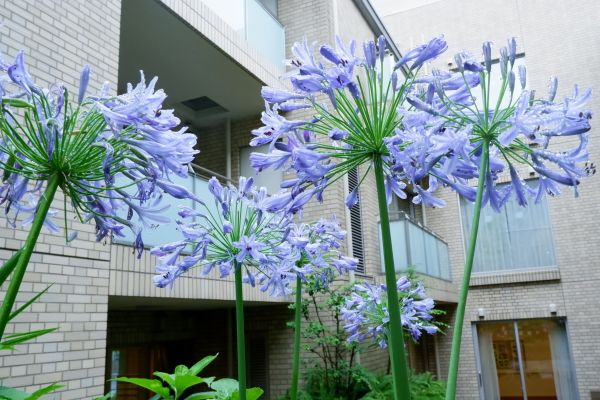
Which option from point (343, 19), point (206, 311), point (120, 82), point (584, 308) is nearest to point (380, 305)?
point (120, 82)

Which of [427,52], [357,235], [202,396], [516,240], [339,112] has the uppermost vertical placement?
[516,240]

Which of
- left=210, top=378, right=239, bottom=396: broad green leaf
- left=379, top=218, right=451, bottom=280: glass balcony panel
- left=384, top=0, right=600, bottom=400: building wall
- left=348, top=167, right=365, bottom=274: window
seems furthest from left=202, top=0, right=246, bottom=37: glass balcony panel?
left=210, top=378, right=239, bottom=396: broad green leaf

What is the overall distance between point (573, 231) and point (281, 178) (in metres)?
8.93

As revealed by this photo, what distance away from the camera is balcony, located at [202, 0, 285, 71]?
31.2 feet

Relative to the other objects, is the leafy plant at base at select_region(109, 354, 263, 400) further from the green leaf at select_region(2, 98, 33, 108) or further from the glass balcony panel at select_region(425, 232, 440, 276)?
the glass balcony panel at select_region(425, 232, 440, 276)

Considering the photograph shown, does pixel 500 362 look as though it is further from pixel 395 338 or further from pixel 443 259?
pixel 395 338

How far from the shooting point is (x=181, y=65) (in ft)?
31.1

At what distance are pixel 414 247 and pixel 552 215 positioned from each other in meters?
5.73

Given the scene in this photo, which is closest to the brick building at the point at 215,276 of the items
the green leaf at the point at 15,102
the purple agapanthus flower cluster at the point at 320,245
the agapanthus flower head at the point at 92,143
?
the purple agapanthus flower cluster at the point at 320,245

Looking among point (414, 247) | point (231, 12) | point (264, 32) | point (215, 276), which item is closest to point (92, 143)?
point (215, 276)

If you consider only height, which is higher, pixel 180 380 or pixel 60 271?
pixel 60 271

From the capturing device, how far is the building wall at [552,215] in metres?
15.0

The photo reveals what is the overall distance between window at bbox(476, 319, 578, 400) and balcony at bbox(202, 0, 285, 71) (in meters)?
10.0

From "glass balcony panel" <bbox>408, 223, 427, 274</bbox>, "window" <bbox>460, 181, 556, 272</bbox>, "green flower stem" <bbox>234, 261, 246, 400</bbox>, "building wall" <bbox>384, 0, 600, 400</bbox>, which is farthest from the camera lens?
"window" <bbox>460, 181, 556, 272</bbox>
